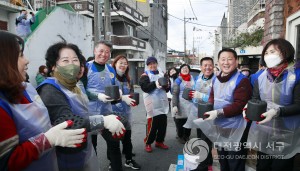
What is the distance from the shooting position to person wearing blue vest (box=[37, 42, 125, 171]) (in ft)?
5.66

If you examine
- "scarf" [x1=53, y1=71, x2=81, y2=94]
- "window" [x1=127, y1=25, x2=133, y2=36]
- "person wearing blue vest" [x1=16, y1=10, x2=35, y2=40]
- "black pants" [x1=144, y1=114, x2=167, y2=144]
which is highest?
"window" [x1=127, y1=25, x2=133, y2=36]

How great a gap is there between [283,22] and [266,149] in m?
2.96

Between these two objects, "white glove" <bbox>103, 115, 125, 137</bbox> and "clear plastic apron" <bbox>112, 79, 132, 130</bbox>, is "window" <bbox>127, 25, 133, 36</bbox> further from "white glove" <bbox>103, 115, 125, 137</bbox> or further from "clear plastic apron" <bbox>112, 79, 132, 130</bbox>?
"white glove" <bbox>103, 115, 125, 137</bbox>

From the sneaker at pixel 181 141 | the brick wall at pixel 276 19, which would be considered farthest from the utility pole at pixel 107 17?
the brick wall at pixel 276 19

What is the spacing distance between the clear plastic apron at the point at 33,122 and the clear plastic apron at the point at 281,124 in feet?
6.68

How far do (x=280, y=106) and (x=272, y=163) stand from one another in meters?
0.65

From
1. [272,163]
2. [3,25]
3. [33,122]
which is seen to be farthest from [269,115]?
[3,25]

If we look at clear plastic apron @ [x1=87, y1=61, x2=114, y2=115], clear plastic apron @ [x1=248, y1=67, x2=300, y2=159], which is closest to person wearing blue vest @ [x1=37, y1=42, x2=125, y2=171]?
clear plastic apron @ [x1=87, y1=61, x2=114, y2=115]

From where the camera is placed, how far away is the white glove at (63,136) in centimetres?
137

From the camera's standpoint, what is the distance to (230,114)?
2.46 meters

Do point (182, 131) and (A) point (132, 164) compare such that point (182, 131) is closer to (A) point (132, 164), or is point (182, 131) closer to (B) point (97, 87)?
(A) point (132, 164)

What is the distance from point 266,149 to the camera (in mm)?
2402

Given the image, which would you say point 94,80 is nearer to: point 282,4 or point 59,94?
point 59,94

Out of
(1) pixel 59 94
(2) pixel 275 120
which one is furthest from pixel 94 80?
(2) pixel 275 120
